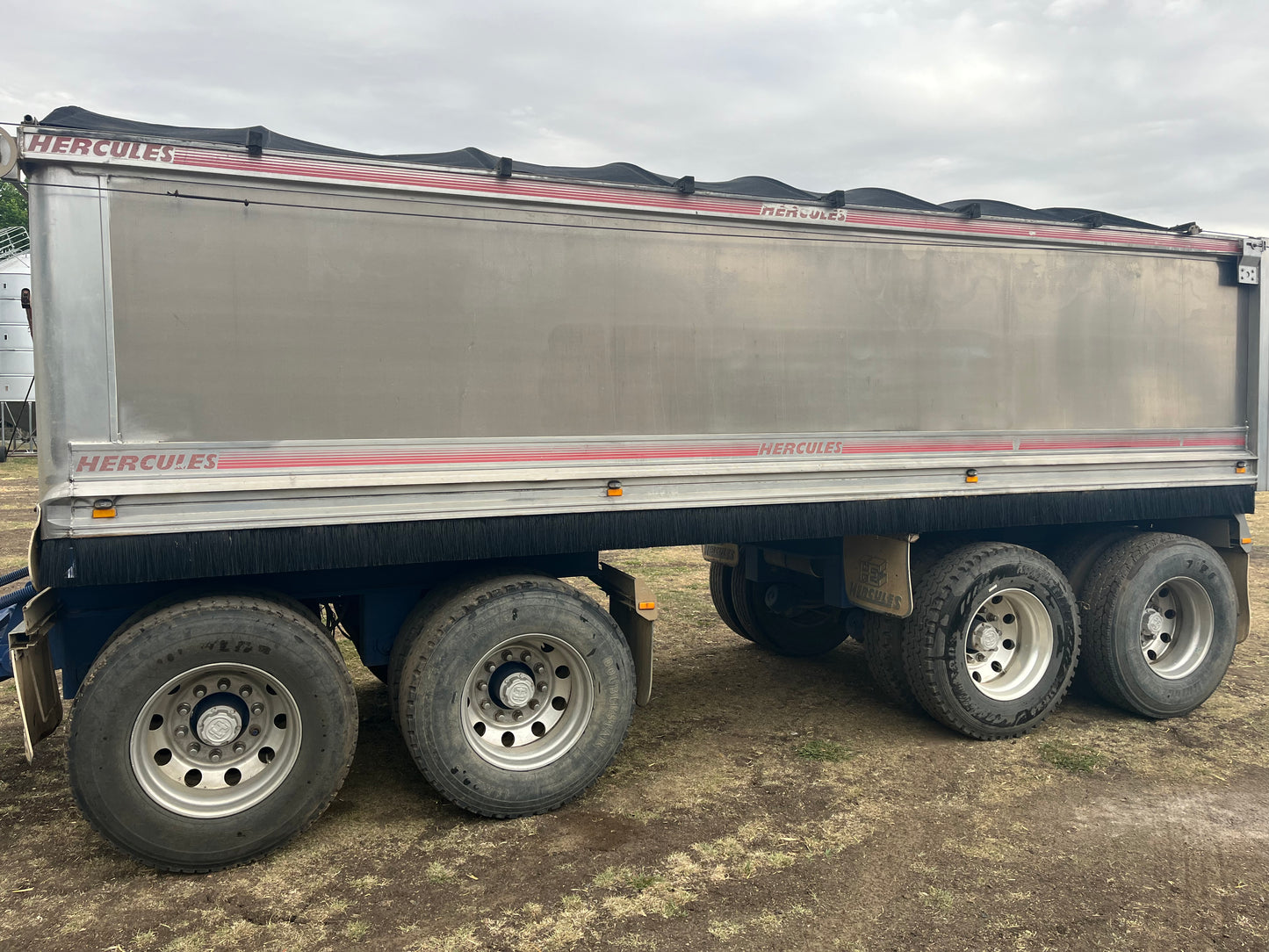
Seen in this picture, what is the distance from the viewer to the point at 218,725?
3.97 m

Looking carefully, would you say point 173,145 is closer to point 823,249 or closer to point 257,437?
point 257,437

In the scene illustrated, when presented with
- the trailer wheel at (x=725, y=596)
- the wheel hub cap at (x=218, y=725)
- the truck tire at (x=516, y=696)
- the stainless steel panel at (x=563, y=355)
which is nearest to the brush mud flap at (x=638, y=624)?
the truck tire at (x=516, y=696)

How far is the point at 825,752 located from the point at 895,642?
33.4 inches

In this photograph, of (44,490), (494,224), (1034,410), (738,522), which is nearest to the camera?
(44,490)

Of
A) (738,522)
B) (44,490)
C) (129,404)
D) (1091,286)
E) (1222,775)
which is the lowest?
(1222,775)

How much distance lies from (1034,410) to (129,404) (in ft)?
16.3

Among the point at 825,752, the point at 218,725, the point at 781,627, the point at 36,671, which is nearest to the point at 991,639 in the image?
the point at 825,752

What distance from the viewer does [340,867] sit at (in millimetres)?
3957

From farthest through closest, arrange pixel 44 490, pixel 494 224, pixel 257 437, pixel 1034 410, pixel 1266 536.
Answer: pixel 1266 536, pixel 1034 410, pixel 494 224, pixel 257 437, pixel 44 490

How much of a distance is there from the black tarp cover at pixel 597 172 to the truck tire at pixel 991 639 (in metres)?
2.10

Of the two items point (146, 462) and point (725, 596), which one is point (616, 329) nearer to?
point (146, 462)

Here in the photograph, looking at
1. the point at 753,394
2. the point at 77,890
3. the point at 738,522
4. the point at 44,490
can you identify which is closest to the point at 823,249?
the point at 753,394

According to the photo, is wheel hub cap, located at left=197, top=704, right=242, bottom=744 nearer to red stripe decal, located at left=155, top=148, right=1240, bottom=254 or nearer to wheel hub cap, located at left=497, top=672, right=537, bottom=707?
wheel hub cap, located at left=497, top=672, right=537, bottom=707

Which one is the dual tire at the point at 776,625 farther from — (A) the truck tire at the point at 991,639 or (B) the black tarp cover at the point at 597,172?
(B) the black tarp cover at the point at 597,172
